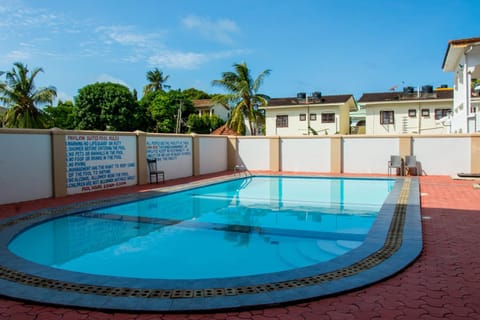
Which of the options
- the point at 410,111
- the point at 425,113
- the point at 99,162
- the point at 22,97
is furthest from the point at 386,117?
the point at 22,97

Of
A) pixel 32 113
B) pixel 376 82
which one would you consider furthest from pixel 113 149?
pixel 376 82

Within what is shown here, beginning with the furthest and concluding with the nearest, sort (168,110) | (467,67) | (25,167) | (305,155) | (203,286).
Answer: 1. (168,110)
2. (305,155)
3. (467,67)
4. (25,167)
5. (203,286)

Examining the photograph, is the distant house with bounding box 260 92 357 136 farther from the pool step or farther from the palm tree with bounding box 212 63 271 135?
the pool step

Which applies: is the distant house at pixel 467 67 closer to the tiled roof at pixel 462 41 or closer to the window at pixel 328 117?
the tiled roof at pixel 462 41

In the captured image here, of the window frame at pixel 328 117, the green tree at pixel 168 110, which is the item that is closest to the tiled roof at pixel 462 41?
the window frame at pixel 328 117

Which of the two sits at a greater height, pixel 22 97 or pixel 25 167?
pixel 22 97

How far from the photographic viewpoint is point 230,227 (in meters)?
8.57

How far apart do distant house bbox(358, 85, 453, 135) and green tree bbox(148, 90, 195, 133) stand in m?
21.5

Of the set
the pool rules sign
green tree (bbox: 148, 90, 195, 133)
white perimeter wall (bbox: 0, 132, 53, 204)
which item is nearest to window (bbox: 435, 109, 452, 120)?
green tree (bbox: 148, 90, 195, 133)

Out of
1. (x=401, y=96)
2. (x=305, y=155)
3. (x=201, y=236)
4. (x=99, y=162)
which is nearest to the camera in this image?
(x=201, y=236)

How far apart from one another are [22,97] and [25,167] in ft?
72.5

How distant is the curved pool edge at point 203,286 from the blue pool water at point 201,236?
1124 mm

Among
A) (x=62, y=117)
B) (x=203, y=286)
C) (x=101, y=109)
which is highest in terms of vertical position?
(x=101, y=109)

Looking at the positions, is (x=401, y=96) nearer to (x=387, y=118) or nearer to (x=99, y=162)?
(x=387, y=118)
